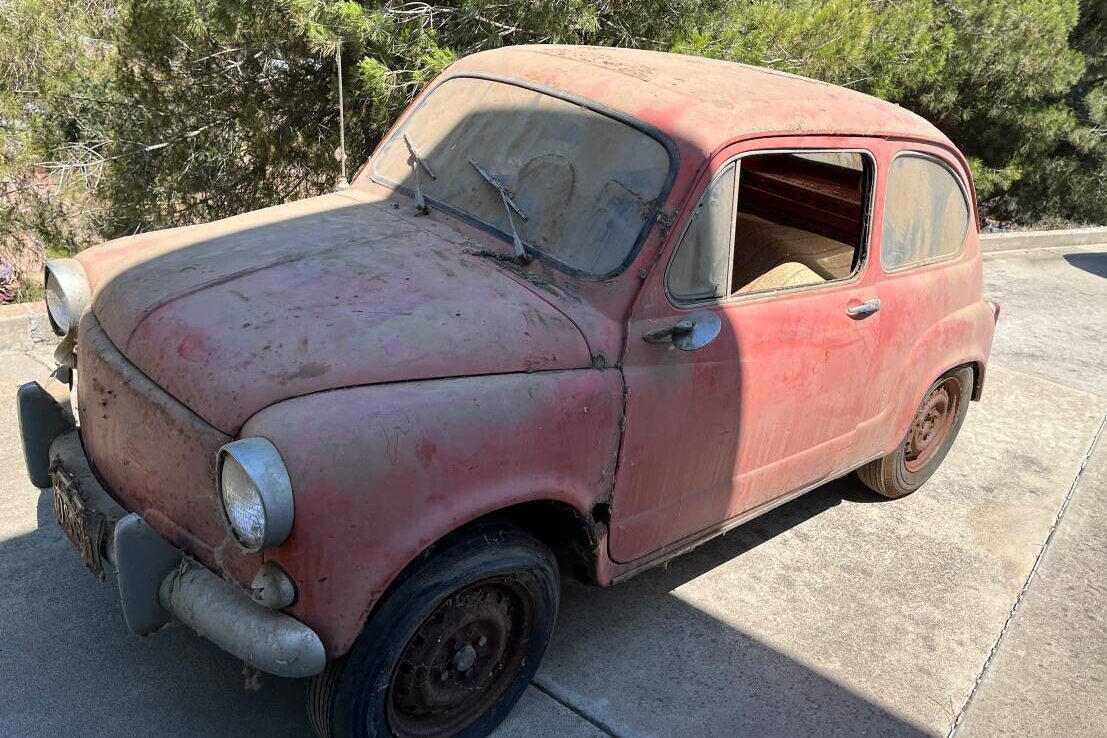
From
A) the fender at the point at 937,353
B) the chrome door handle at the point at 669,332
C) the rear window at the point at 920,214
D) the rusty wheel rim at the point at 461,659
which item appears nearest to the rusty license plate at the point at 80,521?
the rusty wheel rim at the point at 461,659

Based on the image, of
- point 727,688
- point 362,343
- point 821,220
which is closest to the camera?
point 362,343

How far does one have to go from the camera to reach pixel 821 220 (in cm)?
429

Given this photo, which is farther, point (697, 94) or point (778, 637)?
point (778, 637)

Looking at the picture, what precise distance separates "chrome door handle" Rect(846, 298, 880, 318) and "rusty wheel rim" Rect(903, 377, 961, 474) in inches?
43.0

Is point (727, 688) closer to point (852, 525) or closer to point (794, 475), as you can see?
point (794, 475)

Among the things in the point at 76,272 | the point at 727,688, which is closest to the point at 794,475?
the point at 727,688

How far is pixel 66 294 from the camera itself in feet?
9.58

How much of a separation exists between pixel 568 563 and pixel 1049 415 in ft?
13.6

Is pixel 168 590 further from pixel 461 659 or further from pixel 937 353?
pixel 937 353

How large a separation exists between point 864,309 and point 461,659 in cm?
202

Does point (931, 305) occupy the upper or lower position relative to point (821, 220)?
lower

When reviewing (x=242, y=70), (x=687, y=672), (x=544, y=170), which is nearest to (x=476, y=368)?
(x=544, y=170)

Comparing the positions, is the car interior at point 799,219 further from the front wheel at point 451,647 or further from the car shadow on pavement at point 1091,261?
the car shadow on pavement at point 1091,261

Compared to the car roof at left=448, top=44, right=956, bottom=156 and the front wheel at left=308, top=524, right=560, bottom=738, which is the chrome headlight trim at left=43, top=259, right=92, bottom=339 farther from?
the car roof at left=448, top=44, right=956, bottom=156
